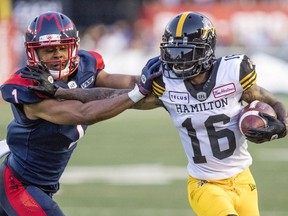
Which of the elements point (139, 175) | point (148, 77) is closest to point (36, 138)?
point (148, 77)

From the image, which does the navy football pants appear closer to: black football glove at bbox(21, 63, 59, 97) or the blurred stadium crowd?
black football glove at bbox(21, 63, 59, 97)

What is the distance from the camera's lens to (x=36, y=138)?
463 cm

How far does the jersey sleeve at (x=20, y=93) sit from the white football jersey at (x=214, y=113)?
2.21 feet

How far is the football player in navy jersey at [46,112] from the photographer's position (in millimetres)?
4508

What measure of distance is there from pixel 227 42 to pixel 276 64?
2.16 metres

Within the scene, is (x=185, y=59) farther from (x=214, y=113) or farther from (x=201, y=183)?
(x=201, y=183)

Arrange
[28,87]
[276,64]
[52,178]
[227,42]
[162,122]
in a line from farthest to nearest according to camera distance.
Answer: [227,42], [276,64], [162,122], [52,178], [28,87]

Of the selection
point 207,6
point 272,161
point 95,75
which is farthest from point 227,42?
point 95,75

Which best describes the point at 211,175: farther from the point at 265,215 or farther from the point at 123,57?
the point at 123,57

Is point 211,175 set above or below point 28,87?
below

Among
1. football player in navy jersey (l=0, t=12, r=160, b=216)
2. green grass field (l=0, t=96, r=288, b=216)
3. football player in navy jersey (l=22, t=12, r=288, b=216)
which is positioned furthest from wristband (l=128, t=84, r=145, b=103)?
green grass field (l=0, t=96, r=288, b=216)

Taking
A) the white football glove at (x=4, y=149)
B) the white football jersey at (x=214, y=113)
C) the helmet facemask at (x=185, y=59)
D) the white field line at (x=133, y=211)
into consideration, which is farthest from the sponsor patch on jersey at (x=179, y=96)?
the white field line at (x=133, y=211)

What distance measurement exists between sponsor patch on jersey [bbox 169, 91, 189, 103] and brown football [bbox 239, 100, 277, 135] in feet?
1.04

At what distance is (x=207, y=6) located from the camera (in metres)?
17.2
